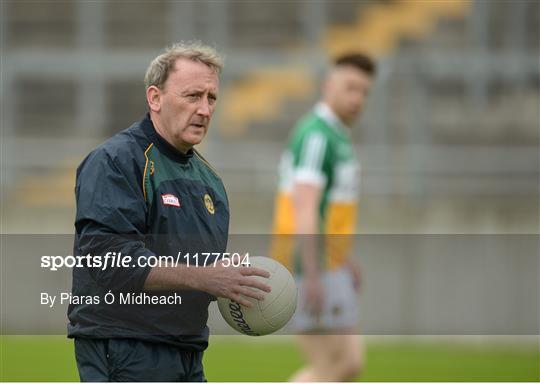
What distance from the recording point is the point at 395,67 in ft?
46.5

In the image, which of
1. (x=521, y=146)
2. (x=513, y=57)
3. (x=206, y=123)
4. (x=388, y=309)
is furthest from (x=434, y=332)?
(x=206, y=123)

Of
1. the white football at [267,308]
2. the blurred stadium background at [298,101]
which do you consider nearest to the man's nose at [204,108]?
the white football at [267,308]

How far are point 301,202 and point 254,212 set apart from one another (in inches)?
196

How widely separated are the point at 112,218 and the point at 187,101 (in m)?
0.62

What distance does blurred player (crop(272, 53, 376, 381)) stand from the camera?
25.3 feet

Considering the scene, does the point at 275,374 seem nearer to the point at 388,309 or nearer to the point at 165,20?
the point at 388,309

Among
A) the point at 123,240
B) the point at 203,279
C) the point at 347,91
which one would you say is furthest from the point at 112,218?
the point at 347,91

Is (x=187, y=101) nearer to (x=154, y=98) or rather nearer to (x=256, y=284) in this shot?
(x=154, y=98)

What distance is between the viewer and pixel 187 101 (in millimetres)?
4535

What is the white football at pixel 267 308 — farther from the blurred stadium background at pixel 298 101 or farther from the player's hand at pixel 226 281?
the blurred stadium background at pixel 298 101

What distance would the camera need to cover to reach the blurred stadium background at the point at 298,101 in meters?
12.9

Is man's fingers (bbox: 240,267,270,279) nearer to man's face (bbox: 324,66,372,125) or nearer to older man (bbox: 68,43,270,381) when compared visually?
older man (bbox: 68,43,270,381)

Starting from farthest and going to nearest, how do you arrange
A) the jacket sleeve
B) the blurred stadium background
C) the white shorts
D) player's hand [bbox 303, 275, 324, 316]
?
the blurred stadium background, the white shorts, player's hand [bbox 303, 275, 324, 316], the jacket sleeve

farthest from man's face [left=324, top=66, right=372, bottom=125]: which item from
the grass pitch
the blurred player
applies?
the grass pitch
